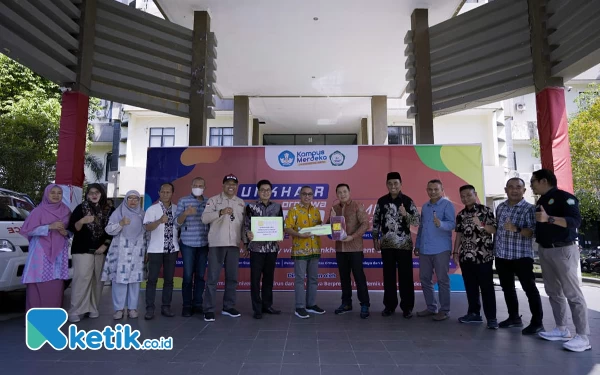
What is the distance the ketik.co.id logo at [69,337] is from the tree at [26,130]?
27.5ft

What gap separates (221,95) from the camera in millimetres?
11805

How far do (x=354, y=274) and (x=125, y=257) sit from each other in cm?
281

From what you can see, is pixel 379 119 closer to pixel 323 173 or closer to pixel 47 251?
pixel 323 173

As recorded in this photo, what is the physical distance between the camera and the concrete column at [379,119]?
11328mm

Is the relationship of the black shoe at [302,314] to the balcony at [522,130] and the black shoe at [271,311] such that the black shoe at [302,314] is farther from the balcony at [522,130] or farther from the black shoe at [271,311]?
the balcony at [522,130]

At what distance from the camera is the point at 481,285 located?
424cm

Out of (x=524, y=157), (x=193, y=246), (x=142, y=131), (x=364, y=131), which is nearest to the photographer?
(x=193, y=246)

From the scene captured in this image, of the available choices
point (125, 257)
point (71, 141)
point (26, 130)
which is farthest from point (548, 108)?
point (26, 130)

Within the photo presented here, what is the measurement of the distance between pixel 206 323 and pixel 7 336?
2.01 metres

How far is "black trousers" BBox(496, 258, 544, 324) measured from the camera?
3978 mm

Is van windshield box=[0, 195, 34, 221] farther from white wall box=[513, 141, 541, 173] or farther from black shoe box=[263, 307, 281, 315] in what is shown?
white wall box=[513, 141, 541, 173]

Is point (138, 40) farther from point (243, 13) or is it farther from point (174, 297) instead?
point (174, 297)

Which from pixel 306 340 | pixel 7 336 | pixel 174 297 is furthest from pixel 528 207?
pixel 7 336

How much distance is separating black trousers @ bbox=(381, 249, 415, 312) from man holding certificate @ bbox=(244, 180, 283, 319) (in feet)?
4.65
